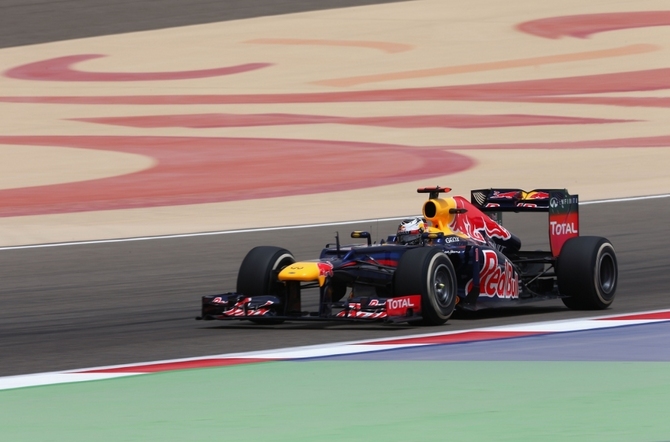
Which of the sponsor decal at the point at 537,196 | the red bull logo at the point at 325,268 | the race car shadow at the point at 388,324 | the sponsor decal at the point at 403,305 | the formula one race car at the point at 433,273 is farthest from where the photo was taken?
the sponsor decal at the point at 537,196

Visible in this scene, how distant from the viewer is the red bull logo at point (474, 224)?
11.0 metres

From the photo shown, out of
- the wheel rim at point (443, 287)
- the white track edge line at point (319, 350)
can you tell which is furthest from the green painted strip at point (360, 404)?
the wheel rim at point (443, 287)

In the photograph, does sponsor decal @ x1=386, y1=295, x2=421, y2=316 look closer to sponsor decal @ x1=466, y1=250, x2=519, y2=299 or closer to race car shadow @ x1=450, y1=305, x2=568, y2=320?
sponsor decal @ x1=466, y1=250, x2=519, y2=299

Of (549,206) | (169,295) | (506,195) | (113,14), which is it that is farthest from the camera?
(113,14)

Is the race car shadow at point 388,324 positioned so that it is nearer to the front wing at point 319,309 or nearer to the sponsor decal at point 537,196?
the front wing at point 319,309

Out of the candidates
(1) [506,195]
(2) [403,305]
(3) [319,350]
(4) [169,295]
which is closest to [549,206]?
(1) [506,195]

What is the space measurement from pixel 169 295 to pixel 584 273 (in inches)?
142

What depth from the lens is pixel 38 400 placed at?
7.57 m

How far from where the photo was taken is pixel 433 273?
1004 centimetres

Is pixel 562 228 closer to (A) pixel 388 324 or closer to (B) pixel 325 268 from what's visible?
(A) pixel 388 324

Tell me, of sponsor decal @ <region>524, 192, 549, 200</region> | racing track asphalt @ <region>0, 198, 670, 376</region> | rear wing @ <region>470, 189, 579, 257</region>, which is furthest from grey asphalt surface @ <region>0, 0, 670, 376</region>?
sponsor decal @ <region>524, 192, 549, 200</region>

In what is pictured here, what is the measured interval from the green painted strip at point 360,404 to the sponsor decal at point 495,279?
89.5 inches

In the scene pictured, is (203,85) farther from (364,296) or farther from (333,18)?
(364,296)

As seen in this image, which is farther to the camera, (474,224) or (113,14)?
(113,14)
